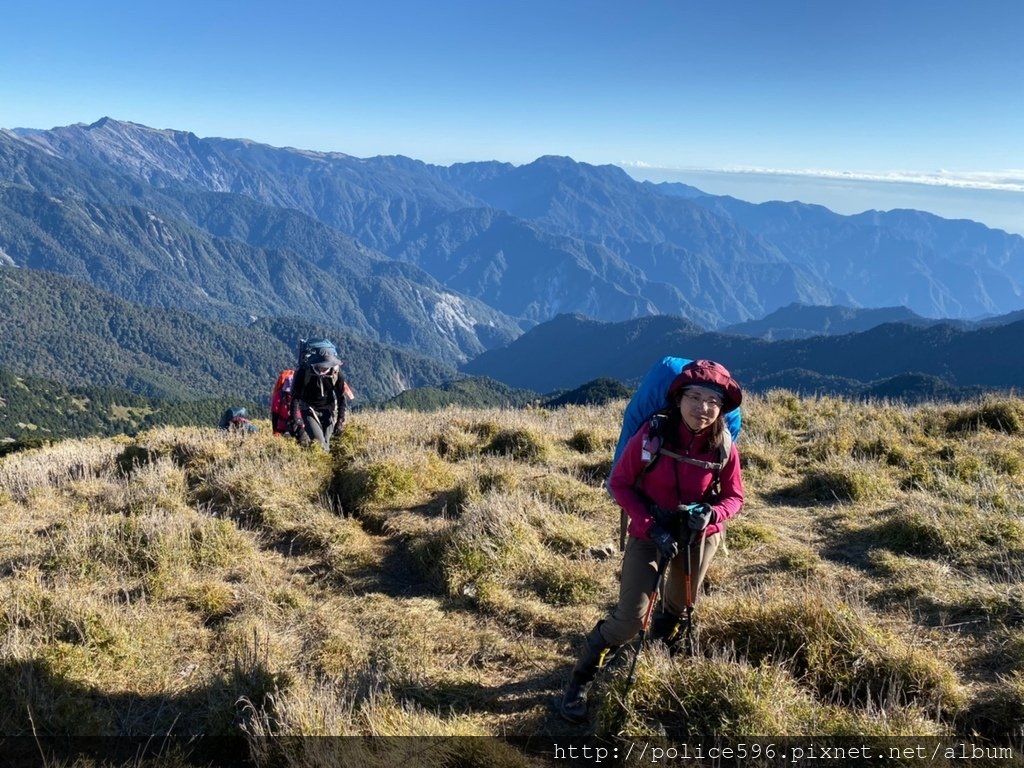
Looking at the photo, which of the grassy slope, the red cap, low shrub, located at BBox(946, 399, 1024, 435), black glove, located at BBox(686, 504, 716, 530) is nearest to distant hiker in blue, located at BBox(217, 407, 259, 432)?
the grassy slope

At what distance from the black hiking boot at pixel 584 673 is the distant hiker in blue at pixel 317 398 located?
6624 mm

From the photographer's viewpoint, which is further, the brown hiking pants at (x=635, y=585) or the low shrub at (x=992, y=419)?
the low shrub at (x=992, y=419)

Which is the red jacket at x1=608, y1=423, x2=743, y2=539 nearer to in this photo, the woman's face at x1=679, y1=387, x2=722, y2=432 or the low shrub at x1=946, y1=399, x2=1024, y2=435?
the woman's face at x1=679, y1=387, x2=722, y2=432

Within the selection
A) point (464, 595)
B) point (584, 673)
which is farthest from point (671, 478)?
point (464, 595)

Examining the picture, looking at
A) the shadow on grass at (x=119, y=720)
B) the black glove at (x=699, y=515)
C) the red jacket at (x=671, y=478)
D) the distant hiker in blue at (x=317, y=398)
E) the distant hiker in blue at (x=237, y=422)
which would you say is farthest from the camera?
the distant hiker in blue at (x=237, y=422)

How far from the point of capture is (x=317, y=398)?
9984 millimetres

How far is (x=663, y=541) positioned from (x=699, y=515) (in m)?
0.31

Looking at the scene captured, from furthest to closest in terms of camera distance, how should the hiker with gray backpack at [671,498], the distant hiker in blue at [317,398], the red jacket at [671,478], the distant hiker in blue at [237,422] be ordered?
the distant hiker in blue at [237,422]
the distant hiker in blue at [317,398]
the red jacket at [671,478]
the hiker with gray backpack at [671,498]

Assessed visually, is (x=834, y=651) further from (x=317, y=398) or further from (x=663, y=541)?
(x=317, y=398)

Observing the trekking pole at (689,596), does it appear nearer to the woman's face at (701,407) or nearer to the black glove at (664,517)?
the black glove at (664,517)

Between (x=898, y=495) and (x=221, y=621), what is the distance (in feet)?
28.0

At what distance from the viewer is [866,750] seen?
3273mm

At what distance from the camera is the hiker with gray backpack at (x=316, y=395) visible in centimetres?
974

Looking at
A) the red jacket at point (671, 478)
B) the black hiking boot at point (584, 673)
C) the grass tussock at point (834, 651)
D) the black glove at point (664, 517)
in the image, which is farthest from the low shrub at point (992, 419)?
the black hiking boot at point (584, 673)
